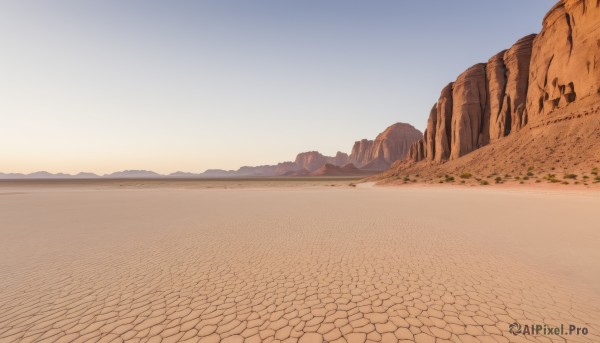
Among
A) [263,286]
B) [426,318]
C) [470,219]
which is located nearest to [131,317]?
[263,286]

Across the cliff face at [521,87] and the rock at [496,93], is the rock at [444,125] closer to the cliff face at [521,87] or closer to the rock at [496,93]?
the cliff face at [521,87]

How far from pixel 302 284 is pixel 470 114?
74723 millimetres

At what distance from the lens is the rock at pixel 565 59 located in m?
37.5

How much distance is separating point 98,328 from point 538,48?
7669cm

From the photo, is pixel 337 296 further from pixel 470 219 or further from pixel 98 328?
pixel 470 219

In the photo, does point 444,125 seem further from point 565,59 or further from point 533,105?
point 565,59

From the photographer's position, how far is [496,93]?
58281mm

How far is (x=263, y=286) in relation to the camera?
5180 millimetres

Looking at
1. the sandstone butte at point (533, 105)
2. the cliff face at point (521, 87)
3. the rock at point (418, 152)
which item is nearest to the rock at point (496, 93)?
the cliff face at point (521, 87)

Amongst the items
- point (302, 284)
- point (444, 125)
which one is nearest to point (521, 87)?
point (444, 125)

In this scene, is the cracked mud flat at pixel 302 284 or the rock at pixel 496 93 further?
the rock at pixel 496 93

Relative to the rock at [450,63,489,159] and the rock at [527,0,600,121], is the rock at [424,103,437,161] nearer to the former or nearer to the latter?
the rock at [450,63,489,159]

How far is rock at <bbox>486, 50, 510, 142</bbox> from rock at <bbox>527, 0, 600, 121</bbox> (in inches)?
263

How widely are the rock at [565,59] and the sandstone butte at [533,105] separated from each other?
0.30ft
